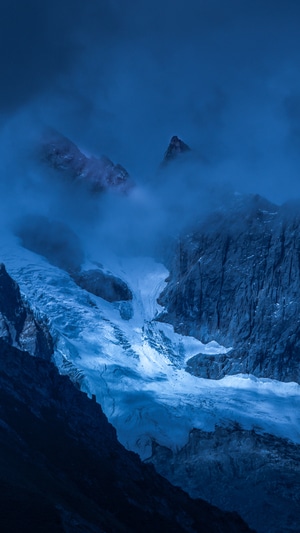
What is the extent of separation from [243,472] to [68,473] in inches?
1849

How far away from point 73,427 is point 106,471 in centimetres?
1483

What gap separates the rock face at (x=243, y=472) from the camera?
6270 inches

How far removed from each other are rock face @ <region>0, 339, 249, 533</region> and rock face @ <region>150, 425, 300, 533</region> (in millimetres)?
13353

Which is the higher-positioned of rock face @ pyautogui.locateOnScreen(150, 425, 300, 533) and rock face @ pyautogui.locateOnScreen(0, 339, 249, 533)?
rock face @ pyautogui.locateOnScreen(150, 425, 300, 533)

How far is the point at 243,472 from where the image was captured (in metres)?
169

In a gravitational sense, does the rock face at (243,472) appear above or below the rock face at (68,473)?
above

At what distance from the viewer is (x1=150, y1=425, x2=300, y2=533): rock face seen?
522 ft

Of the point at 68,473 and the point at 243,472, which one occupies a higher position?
the point at 243,472

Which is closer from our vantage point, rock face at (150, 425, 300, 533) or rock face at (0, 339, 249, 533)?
rock face at (0, 339, 249, 533)

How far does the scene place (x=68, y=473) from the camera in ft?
433

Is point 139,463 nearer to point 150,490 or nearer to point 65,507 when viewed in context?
point 150,490

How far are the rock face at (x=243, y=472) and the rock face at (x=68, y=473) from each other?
13.4m

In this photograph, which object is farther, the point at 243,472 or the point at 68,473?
the point at 243,472

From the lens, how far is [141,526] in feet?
417
